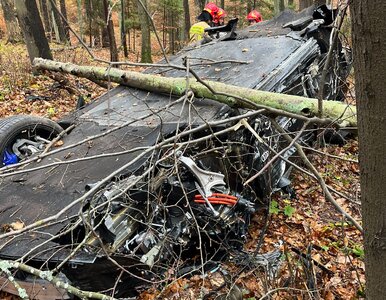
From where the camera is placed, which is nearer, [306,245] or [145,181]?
[145,181]

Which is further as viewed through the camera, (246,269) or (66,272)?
(246,269)

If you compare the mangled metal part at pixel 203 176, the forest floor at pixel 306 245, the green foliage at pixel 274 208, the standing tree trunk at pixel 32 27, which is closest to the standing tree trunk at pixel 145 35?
the standing tree trunk at pixel 32 27

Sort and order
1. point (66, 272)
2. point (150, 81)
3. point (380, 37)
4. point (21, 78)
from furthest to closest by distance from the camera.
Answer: point (21, 78) → point (150, 81) → point (66, 272) → point (380, 37)

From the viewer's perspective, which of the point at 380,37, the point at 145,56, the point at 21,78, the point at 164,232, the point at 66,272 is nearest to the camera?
the point at 380,37

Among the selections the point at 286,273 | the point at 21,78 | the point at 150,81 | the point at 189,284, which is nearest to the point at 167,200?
the point at 189,284

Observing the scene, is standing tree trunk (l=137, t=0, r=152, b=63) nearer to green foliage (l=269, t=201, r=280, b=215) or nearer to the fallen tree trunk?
the fallen tree trunk

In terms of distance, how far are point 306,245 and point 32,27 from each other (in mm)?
7854

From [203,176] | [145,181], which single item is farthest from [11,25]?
[203,176]

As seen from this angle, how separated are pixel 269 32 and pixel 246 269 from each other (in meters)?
3.54

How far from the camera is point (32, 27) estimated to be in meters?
8.67

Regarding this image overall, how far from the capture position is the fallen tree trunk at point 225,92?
320cm

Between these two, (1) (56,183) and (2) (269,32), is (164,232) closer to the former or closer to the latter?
(1) (56,183)

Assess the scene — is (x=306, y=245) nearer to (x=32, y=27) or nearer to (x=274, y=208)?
(x=274, y=208)

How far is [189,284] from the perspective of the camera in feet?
11.1
